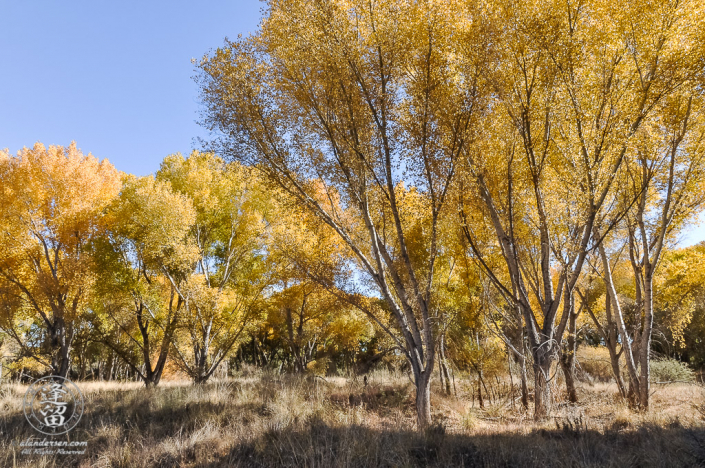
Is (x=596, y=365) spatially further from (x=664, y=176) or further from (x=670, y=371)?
(x=664, y=176)

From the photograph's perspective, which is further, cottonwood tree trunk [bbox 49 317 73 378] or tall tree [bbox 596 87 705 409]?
cottonwood tree trunk [bbox 49 317 73 378]

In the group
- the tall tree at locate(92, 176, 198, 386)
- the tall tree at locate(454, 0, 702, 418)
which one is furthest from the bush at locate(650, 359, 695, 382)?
the tall tree at locate(92, 176, 198, 386)

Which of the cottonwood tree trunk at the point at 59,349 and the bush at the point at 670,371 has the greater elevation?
the cottonwood tree trunk at the point at 59,349

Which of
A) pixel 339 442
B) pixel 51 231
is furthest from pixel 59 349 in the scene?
pixel 339 442

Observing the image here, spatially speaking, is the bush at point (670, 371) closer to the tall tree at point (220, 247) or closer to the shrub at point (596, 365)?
the shrub at point (596, 365)

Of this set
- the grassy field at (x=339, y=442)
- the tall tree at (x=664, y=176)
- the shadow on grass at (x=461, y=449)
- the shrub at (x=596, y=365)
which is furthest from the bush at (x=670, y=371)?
the shadow on grass at (x=461, y=449)

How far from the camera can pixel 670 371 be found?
52.1 ft

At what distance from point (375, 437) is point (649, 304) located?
6744 mm

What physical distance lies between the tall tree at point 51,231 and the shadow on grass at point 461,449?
10.4 meters

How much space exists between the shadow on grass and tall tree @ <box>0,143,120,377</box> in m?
10.4

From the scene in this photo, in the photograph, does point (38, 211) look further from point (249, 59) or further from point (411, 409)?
point (411, 409)

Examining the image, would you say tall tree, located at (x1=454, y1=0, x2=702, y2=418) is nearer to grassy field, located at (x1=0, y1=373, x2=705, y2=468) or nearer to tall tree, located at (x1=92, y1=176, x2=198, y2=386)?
grassy field, located at (x1=0, y1=373, x2=705, y2=468)

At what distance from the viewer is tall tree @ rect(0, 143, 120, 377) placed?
11.3m

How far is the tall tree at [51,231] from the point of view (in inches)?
446
